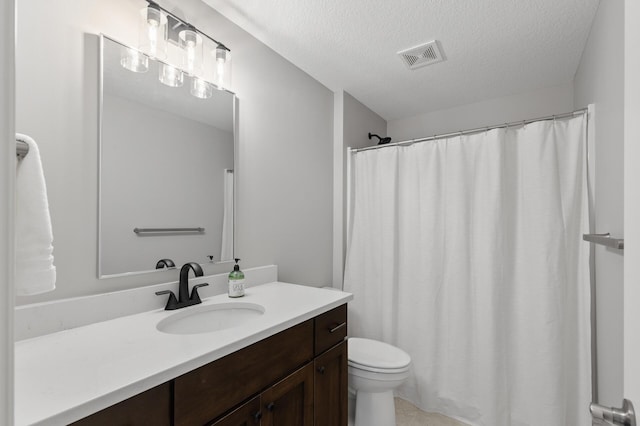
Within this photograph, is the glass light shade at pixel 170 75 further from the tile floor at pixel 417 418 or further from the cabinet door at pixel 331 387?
the tile floor at pixel 417 418

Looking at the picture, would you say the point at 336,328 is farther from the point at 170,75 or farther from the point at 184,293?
the point at 170,75

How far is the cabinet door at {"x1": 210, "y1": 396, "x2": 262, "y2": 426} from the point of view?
95cm

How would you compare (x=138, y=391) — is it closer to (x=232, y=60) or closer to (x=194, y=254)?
(x=194, y=254)

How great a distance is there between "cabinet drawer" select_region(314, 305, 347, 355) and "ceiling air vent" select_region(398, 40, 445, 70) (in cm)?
161

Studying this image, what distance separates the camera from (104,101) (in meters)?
1.20

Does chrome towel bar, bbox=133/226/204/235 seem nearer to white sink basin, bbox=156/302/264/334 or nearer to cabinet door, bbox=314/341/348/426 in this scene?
white sink basin, bbox=156/302/264/334

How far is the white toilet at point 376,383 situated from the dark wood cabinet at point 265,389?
23 cm

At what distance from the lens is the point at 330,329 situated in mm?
1445

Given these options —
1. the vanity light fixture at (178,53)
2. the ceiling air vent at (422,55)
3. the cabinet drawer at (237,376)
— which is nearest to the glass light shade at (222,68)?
the vanity light fixture at (178,53)

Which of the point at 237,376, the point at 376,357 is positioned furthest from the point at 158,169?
the point at 376,357

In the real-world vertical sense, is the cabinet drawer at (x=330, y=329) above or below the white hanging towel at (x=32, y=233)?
below

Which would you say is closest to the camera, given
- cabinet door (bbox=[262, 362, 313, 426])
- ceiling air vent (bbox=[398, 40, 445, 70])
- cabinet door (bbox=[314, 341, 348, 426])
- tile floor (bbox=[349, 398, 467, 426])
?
cabinet door (bbox=[262, 362, 313, 426])

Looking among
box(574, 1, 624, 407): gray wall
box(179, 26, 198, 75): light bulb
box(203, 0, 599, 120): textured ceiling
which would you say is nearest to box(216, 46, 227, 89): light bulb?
box(179, 26, 198, 75): light bulb

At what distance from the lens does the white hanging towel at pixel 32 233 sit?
2.09 feet
